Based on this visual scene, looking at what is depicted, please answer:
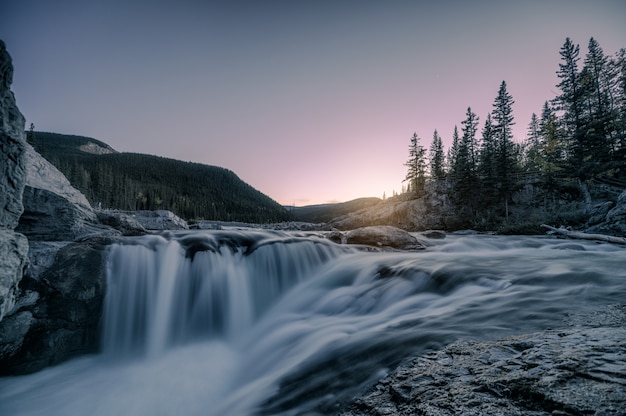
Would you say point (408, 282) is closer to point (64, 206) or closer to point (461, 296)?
point (461, 296)

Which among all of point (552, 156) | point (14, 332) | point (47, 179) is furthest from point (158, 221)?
point (552, 156)

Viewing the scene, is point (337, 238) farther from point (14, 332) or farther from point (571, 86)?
point (571, 86)

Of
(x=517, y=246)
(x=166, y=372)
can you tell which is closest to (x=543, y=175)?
A: (x=517, y=246)

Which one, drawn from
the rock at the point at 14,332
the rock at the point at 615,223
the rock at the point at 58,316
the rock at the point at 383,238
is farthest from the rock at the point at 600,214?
the rock at the point at 14,332

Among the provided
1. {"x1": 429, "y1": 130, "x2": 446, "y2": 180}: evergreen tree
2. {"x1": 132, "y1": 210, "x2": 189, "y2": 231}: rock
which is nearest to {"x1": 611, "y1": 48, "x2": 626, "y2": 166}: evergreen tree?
{"x1": 429, "y1": 130, "x2": 446, "y2": 180}: evergreen tree

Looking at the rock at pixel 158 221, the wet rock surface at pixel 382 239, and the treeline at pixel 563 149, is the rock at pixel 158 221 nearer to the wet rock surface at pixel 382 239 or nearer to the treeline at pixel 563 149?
the wet rock surface at pixel 382 239

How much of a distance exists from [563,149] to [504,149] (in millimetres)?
5506

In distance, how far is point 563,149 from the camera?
100 ft

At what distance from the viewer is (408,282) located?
6.60 meters

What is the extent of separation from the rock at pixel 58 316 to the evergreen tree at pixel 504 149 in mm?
37761

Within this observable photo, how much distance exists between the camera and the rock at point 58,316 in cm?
445

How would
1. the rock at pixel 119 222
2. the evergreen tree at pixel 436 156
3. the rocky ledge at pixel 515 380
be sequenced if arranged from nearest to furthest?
1. the rocky ledge at pixel 515 380
2. the rock at pixel 119 222
3. the evergreen tree at pixel 436 156

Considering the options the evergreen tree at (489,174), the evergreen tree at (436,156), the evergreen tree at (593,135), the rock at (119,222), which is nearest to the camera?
the rock at (119,222)

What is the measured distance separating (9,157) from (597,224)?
85.7 feet
